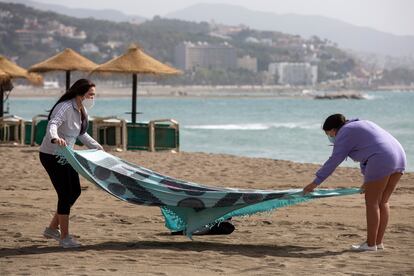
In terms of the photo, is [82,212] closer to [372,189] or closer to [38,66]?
[372,189]

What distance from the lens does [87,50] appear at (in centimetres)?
16388

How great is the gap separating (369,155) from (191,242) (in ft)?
4.79

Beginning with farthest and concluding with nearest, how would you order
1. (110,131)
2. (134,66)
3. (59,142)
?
1. (134,66)
2. (110,131)
3. (59,142)

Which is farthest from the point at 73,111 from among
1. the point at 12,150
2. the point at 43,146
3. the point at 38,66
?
the point at 38,66

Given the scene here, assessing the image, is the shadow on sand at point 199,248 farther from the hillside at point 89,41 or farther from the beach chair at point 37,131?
the hillside at point 89,41

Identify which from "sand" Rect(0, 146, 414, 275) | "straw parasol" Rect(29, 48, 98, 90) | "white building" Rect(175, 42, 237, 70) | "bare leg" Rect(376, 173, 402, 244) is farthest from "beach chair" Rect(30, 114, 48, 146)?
"white building" Rect(175, 42, 237, 70)

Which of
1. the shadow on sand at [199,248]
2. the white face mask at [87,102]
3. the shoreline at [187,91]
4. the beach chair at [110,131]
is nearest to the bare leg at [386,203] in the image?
the shadow on sand at [199,248]

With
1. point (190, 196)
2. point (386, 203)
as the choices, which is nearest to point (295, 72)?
point (190, 196)

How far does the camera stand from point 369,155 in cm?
630

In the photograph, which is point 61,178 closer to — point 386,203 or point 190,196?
point 190,196

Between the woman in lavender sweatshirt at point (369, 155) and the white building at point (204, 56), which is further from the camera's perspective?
the white building at point (204, 56)

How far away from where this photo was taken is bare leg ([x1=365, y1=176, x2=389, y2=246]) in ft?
20.8

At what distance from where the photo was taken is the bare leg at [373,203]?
634cm

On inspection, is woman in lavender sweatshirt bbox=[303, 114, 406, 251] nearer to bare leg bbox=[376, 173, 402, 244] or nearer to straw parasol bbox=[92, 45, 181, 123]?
bare leg bbox=[376, 173, 402, 244]
